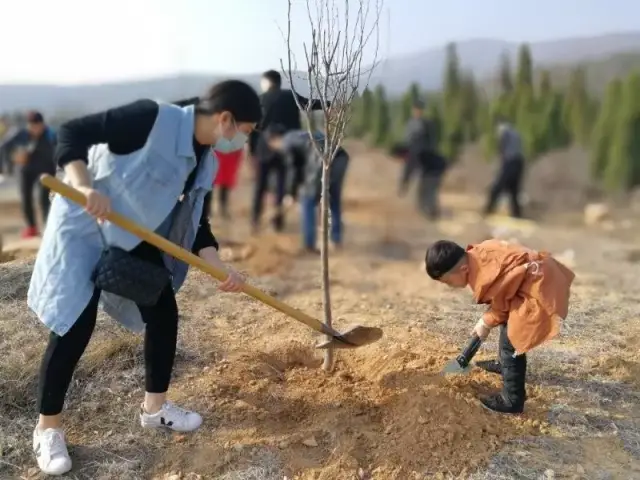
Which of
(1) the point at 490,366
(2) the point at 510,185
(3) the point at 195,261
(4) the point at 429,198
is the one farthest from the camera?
(4) the point at 429,198

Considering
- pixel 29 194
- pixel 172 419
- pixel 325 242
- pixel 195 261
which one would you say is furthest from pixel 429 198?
pixel 195 261

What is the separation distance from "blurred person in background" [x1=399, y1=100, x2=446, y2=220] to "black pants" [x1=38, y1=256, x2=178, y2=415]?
21.5 ft

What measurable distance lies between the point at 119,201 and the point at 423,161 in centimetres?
714

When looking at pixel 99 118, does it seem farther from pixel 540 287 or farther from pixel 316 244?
pixel 316 244

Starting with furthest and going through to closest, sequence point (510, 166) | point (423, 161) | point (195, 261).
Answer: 1. point (510, 166)
2. point (423, 161)
3. point (195, 261)

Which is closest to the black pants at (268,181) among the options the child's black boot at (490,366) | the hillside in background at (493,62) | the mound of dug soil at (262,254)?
the mound of dug soil at (262,254)

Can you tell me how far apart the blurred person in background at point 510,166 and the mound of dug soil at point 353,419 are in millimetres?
6417

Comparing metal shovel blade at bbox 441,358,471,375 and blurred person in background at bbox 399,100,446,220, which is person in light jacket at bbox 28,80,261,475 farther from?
blurred person in background at bbox 399,100,446,220

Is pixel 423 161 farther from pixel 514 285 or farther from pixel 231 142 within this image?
pixel 231 142

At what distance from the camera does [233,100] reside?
2.13 m

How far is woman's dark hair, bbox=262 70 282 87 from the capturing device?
382 centimetres

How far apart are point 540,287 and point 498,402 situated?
1.86 ft

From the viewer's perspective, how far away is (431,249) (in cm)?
258

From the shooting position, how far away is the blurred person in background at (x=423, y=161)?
8.55m
